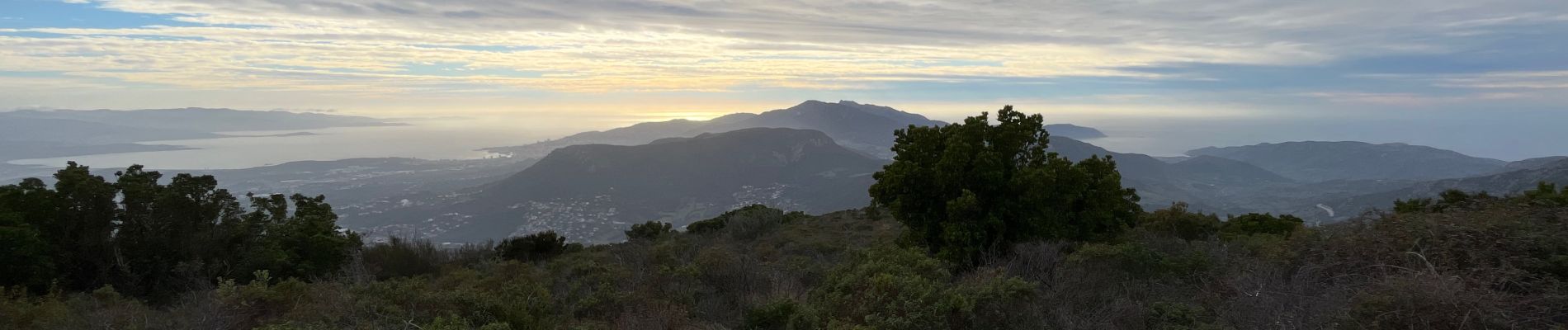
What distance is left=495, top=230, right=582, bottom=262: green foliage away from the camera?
2111 centimetres

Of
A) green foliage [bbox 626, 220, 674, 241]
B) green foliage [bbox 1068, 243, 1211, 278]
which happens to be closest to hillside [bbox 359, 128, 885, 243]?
green foliage [bbox 626, 220, 674, 241]

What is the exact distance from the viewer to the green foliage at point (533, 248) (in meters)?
21.1

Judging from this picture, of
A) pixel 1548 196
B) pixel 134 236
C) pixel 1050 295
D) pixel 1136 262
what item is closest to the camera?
pixel 1050 295

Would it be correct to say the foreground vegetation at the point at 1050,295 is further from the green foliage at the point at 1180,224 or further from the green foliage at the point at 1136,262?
the green foliage at the point at 1180,224

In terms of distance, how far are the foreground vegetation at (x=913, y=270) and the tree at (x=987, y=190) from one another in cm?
5

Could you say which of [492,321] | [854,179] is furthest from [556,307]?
[854,179]

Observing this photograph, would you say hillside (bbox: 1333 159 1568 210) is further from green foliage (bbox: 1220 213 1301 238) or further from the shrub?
the shrub

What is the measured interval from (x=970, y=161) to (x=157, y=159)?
247m

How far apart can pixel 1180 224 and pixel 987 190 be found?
29.5 ft

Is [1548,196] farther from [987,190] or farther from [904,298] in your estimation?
[904,298]

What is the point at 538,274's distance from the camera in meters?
12.9

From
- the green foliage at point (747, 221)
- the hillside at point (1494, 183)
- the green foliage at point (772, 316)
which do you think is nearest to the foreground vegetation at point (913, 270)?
the green foliage at point (772, 316)

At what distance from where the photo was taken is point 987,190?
12648mm

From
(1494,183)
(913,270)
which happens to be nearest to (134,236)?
(913,270)
